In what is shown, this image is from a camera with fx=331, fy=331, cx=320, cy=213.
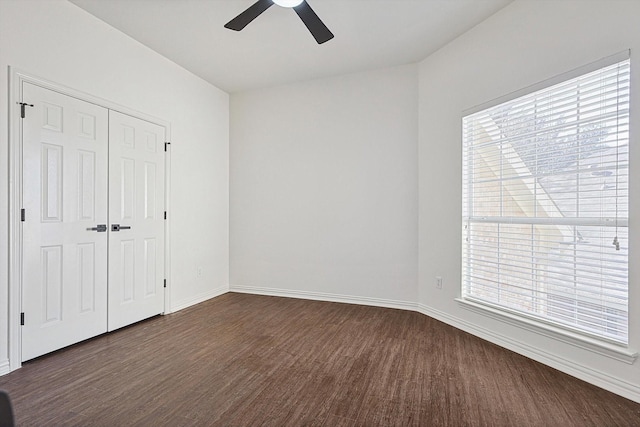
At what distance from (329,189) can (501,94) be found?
2182mm

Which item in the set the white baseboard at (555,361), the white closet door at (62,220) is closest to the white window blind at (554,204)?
the white baseboard at (555,361)

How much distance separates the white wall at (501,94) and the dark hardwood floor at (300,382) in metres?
0.16

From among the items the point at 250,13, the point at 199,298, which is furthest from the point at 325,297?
the point at 250,13

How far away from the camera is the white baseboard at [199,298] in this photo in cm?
391

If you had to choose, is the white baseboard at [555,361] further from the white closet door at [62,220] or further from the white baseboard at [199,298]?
the white closet door at [62,220]

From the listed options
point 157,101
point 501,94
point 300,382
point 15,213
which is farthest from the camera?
point 157,101

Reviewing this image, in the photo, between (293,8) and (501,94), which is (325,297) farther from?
(293,8)

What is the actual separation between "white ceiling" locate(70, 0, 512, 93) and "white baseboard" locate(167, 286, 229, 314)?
9.31ft

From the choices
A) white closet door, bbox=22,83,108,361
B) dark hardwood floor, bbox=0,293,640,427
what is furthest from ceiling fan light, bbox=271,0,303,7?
dark hardwood floor, bbox=0,293,640,427

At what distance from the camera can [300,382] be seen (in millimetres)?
2238

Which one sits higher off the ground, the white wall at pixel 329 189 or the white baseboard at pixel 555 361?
the white wall at pixel 329 189

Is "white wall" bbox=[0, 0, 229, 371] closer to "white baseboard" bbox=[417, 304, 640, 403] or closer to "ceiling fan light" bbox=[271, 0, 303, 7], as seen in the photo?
"ceiling fan light" bbox=[271, 0, 303, 7]

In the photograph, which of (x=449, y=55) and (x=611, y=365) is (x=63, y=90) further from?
(x=611, y=365)

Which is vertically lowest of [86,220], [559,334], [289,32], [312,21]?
[559,334]
